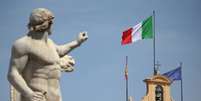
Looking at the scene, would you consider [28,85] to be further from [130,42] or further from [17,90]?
[130,42]

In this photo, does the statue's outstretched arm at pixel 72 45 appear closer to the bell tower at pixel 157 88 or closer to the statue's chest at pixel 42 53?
the statue's chest at pixel 42 53

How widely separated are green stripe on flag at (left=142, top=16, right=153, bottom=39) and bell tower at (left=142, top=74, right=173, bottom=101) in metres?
9.56

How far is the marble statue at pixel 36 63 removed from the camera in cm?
820

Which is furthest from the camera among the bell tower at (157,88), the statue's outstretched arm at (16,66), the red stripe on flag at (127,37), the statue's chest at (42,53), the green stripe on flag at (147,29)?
the bell tower at (157,88)

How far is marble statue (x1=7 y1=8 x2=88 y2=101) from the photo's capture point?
323 inches

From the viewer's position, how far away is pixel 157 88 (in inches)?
2219

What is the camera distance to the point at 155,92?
55688mm

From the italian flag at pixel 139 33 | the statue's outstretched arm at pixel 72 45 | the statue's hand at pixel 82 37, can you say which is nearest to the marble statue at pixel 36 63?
the statue's outstretched arm at pixel 72 45

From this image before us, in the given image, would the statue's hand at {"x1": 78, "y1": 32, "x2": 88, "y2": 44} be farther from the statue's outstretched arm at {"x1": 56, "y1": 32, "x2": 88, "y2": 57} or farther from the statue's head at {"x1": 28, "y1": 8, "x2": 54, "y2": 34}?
the statue's head at {"x1": 28, "y1": 8, "x2": 54, "y2": 34}

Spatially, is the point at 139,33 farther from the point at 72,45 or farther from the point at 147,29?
the point at 72,45

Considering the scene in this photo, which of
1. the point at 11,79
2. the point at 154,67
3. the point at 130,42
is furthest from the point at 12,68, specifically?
the point at 154,67

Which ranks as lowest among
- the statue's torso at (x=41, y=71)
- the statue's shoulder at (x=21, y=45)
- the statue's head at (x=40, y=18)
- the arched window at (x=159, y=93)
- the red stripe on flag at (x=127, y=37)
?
the statue's torso at (x=41, y=71)

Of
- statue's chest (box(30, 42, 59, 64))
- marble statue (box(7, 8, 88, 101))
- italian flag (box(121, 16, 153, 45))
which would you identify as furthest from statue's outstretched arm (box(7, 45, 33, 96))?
italian flag (box(121, 16, 153, 45))

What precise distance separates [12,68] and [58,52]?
68 cm
